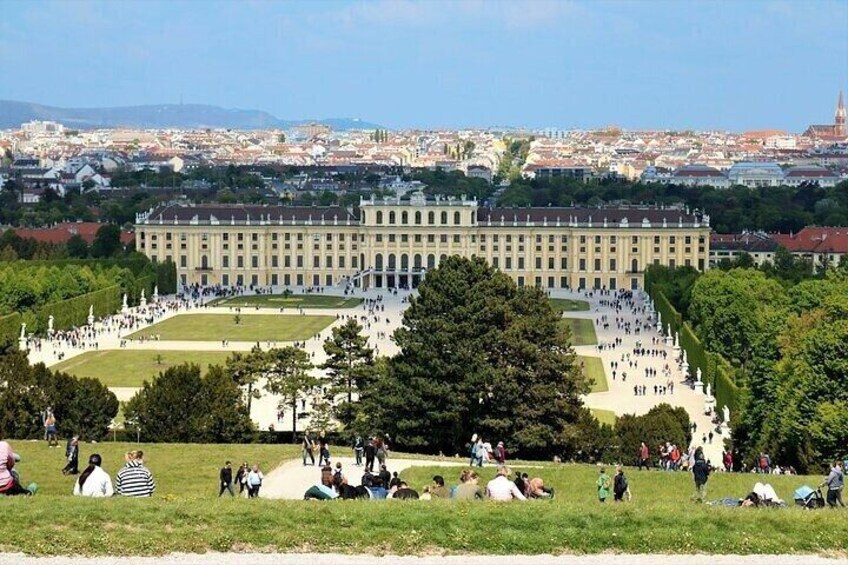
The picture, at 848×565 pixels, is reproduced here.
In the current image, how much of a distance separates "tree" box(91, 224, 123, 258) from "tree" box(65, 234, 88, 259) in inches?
19.9

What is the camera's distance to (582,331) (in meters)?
64.3

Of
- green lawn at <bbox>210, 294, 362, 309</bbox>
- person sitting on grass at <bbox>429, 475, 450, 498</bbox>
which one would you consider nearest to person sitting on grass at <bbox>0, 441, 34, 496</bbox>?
person sitting on grass at <bbox>429, 475, 450, 498</bbox>

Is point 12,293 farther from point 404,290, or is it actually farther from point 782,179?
point 782,179

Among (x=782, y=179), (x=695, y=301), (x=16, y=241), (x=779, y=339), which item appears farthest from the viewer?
(x=782, y=179)

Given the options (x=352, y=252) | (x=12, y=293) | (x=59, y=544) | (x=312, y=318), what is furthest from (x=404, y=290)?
(x=59, y=544)

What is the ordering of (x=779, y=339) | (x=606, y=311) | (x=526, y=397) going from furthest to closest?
(x=606, y=311) < (x=779, y=339) < (x=526, y=397)

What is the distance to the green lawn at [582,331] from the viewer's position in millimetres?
60359

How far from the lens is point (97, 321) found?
66688 mm

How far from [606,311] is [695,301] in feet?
53.0

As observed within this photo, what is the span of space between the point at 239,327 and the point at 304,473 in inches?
1653

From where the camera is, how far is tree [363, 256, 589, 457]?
3027 cm

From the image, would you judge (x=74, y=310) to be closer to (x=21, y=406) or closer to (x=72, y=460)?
(x=21, y=406)

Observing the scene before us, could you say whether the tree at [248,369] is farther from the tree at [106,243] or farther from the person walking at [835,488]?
the tree at [106,243]

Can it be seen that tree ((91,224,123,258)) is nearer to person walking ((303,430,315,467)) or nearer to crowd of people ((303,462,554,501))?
person walking ((303,430,315,467))
